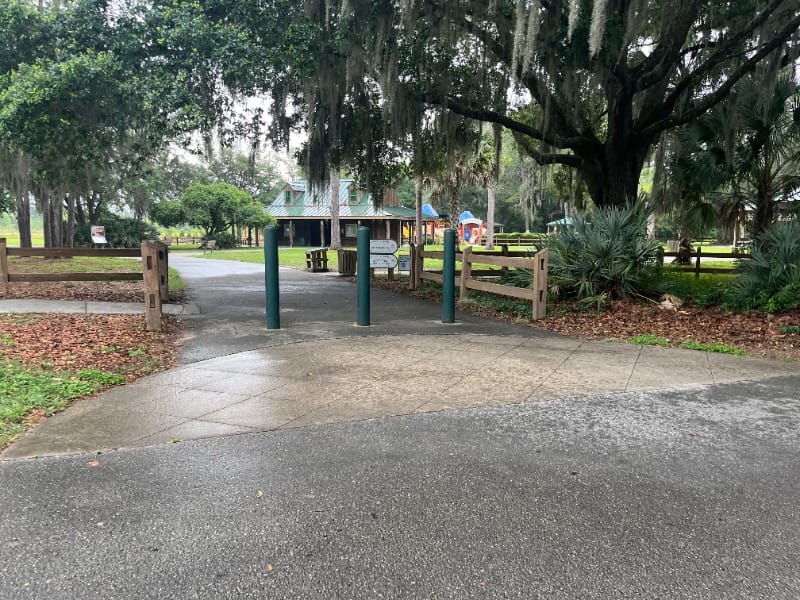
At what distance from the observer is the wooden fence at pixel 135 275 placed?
816cm

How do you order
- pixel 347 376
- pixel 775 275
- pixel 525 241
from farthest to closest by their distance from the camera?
pixel 525 241 → pixel 775 275 → pixel 347 376

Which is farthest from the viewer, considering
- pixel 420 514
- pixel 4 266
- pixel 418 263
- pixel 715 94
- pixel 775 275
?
pixel 418 263

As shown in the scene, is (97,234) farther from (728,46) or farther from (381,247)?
(728,46)

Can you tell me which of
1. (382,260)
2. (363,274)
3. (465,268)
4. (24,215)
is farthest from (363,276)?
(24,215)

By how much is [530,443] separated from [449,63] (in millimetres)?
10210

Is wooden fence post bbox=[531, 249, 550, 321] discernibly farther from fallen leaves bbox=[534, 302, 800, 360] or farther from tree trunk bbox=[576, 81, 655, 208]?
tree trunk bbox=[576, 81, 655, 208]

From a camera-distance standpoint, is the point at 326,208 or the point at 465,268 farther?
the point at 326,208

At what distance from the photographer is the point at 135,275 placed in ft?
31.9

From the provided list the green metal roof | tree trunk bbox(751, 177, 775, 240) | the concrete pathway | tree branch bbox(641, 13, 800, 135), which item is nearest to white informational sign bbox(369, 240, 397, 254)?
the concrete pathway

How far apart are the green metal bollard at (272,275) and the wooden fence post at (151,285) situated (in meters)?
1.50

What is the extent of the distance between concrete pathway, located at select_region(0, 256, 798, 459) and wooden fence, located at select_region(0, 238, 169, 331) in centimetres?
70

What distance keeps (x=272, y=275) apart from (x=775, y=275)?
782 cm

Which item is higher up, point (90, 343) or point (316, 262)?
point (316, 262)

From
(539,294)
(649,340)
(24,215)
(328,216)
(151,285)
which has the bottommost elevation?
(649,340)
